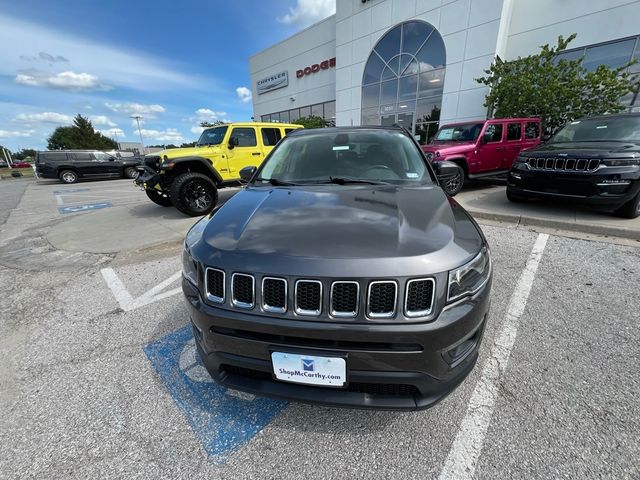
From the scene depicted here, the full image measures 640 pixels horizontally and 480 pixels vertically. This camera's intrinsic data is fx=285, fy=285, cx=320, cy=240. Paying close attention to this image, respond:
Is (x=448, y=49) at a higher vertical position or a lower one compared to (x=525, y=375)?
higher

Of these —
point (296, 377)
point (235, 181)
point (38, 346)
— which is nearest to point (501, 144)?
point (235, 181)

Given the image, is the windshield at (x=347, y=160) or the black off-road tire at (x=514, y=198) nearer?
the windshield at (x=347, y=160)

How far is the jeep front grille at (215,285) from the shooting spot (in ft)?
4.51

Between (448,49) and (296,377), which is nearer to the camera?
(296,377)

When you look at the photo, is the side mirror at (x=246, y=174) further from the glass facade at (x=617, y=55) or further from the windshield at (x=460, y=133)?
the glass facade at (x=617, y=55)

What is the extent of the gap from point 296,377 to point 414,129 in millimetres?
16972

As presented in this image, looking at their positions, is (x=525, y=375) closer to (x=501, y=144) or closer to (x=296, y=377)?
(x=296, y=377)

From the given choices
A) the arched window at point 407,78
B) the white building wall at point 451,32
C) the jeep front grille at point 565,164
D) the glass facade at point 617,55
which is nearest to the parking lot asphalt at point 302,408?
the jeep front grille at point 565,164

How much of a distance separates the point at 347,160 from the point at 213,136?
5.41m

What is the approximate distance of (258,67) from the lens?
2648cm

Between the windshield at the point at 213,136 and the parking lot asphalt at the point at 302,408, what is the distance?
476 centimetres

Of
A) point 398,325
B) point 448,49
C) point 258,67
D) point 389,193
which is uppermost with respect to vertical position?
point 258,67

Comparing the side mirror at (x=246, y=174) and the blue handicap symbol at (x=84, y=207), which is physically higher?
the side mirror at (x=246, y=174)

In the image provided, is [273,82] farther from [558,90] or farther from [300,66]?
[558,90]
